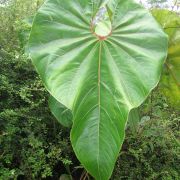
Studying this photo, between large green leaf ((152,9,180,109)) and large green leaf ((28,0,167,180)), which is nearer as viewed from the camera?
large green leaf ((28,0,167,180))

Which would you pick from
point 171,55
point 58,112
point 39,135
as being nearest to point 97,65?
point 58,112

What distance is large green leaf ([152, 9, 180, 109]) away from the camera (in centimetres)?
176

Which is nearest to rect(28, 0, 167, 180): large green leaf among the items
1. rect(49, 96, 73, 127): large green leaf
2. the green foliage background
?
rect(49, 96, 73, 127): large green leaf

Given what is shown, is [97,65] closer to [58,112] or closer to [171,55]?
[58,112]

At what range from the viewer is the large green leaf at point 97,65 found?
3.66 feet

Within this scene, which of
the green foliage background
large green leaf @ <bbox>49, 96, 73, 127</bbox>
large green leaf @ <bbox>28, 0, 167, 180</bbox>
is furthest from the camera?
the green foliage background

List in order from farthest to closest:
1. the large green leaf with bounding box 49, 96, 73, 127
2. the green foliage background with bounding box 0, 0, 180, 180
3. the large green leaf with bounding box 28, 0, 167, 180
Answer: the green foliage background with bounding box 0, 0, 180, 180
the large green leaf with bounding box 49, 96, 73, 127
the large green leaf with bounding box 28, 0, 167, 180

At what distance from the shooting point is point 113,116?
1.14 meters

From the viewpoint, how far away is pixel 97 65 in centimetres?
129

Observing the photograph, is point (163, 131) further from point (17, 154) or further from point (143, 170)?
point (17, 154)

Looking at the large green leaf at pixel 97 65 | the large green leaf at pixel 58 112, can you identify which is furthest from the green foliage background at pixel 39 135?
the large green leaf at pixel 97 65

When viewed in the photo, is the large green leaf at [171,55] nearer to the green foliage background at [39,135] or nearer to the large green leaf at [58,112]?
the green foliage background at [39,135]

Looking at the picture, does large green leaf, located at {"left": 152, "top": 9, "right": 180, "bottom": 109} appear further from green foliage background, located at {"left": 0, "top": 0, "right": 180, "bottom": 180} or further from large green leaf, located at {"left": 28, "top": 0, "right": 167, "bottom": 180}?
large green leaf, located at {"left": 28, "top": 0, "right": 167, "bottom": 180}

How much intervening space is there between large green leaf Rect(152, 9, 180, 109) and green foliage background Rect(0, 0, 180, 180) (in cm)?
25
